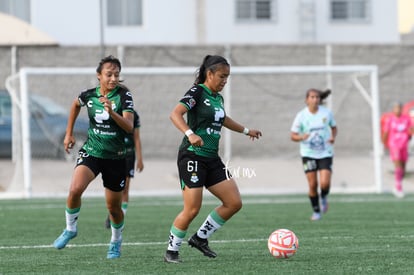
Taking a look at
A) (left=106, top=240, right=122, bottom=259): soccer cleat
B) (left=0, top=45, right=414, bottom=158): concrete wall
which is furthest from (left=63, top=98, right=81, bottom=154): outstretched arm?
(left=0, top=45, right=414, bottom=158): concrete wall

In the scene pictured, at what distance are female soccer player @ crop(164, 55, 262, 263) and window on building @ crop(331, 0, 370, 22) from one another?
33.3 meters

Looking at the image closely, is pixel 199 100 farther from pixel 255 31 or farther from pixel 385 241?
pixel 255 31

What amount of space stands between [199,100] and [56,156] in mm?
13835

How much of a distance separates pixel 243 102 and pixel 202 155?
16186 mm

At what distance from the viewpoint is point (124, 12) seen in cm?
4088

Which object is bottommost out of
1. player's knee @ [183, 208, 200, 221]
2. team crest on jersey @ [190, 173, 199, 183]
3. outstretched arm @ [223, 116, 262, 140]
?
A: player's knee @ [183, 208, 200, 221]

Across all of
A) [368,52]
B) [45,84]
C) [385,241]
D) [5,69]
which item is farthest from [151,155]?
[385,241]

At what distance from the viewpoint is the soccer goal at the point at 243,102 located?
23.0m

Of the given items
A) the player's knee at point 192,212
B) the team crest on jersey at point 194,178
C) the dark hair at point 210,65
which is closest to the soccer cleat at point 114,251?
the player's knee at point 192,212

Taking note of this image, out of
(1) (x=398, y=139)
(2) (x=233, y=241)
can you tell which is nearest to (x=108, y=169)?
(2) (x=233, y=241)

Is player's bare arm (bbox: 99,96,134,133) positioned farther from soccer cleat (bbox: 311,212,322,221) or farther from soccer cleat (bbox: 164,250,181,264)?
soccer cleat (bbox: 311,212,322,221)

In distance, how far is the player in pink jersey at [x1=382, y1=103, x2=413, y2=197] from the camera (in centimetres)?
2191

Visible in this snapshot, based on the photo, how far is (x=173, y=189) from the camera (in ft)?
78.8

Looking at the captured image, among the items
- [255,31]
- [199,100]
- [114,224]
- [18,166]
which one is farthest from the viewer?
[255,31]
